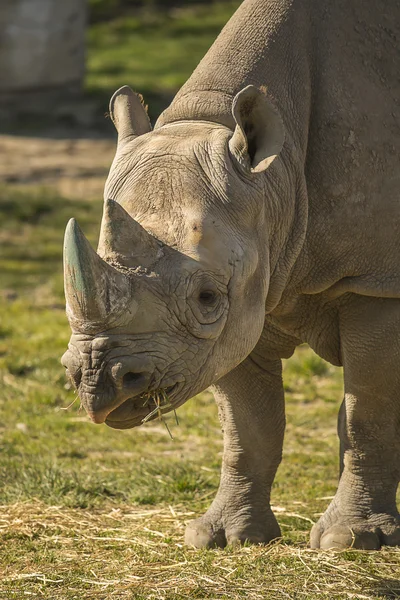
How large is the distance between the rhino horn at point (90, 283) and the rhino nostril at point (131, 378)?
21 cm

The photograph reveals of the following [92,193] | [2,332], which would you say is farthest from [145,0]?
[2,332]

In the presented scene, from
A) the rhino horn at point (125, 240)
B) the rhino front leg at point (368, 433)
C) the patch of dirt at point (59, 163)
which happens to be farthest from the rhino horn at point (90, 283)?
the patch of dirt at point (59, 163)

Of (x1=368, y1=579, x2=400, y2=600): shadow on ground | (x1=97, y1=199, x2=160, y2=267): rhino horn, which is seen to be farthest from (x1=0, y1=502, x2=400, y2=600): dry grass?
(x1=97, y1=199, x2=160, y2=267): rhino horn

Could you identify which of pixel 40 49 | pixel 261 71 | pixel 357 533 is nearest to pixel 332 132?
pixel 261 71

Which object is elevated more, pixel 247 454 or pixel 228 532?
pixel 247 454

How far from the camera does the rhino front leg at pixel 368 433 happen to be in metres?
5.37

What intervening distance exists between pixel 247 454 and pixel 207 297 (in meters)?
1.47

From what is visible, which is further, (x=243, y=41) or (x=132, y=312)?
(x=243, y=41)

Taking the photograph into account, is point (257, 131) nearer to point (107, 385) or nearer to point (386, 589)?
point (107, 385)

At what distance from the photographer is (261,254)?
494 cm

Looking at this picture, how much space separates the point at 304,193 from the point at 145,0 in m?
19.6

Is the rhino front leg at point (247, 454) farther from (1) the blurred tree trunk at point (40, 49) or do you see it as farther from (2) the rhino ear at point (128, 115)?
(1) the blurred tree trunk at point (40, 49)

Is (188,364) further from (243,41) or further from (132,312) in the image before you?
(243,41)

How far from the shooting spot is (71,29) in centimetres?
1678
